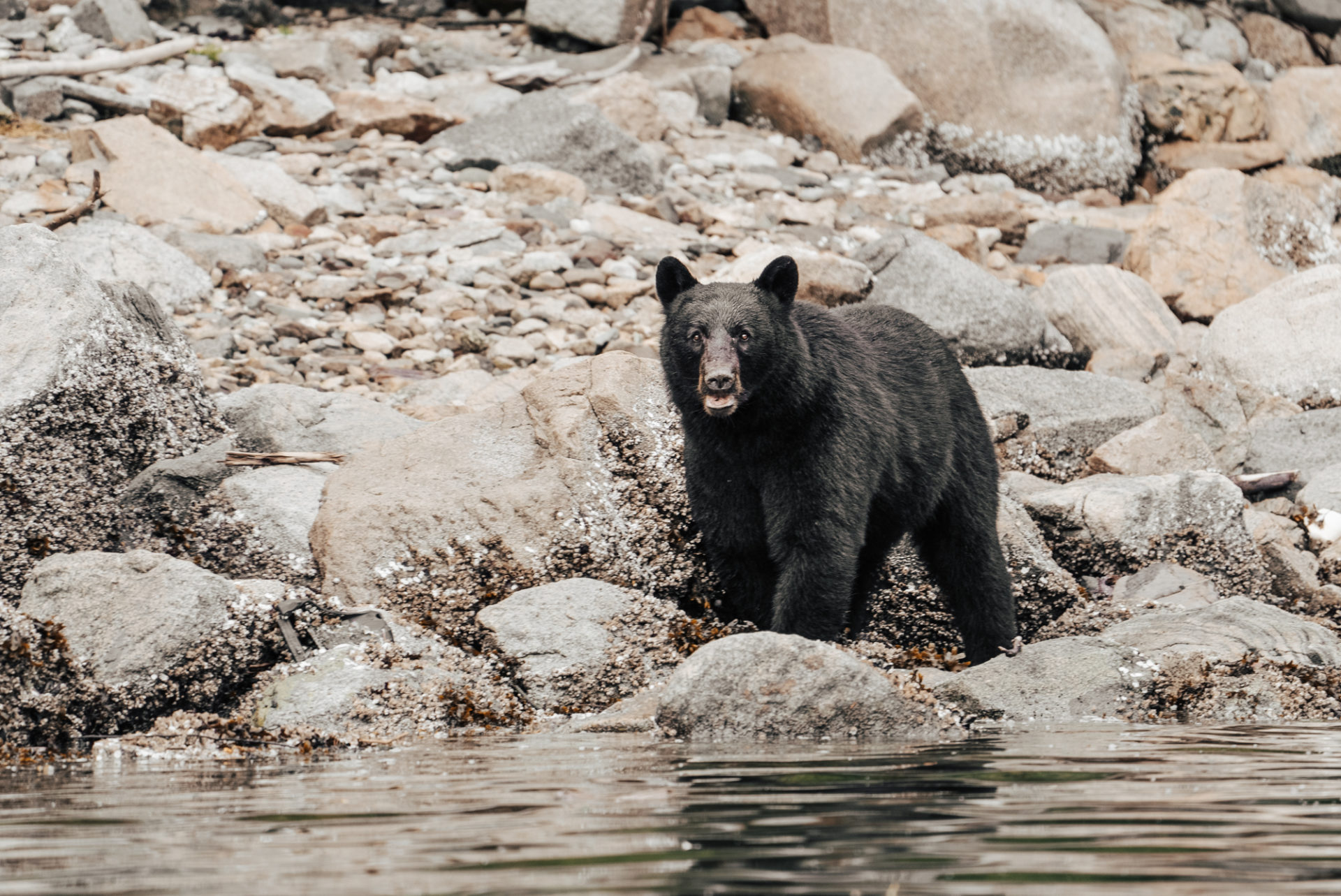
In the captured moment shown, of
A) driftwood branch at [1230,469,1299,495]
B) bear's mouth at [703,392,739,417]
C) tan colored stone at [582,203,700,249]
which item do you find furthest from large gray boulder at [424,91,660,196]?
bear's mouth at [703,392,739,417]

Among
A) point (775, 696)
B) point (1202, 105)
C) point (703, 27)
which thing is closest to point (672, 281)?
point (775, 696)

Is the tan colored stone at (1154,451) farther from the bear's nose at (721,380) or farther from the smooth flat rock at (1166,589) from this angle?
the bear's nose at (721,380)

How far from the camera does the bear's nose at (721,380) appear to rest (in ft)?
17.8

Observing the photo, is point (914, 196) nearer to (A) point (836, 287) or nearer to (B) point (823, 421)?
(A) point (836, 287)

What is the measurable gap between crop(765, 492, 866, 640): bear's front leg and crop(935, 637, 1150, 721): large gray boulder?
578 mm

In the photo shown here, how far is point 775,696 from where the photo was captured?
4.94 m

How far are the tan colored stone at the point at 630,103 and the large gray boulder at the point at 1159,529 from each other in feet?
32.0

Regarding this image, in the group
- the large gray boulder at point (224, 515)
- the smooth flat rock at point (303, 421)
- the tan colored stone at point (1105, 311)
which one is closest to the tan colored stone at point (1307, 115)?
the tan colored stone at point (1105, 311)

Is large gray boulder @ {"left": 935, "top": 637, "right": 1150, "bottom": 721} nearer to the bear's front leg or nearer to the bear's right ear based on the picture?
the bear's front leg

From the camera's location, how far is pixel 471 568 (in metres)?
6.29

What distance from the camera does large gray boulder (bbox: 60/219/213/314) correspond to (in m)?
10.4

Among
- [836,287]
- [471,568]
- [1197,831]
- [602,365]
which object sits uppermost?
[1197,831]

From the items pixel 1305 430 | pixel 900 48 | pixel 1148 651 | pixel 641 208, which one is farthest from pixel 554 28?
pixel 1148 651

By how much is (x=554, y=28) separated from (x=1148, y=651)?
14.4m
